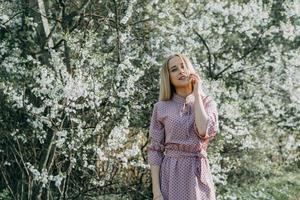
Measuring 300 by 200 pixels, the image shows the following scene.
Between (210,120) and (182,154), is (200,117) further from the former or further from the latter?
(182,154)

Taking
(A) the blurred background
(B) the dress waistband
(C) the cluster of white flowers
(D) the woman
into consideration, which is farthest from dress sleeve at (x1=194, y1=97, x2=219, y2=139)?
(C) the cluster of white flowers

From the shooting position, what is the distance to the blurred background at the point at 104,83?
581 cm

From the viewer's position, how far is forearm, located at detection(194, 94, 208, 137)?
341 centimetres

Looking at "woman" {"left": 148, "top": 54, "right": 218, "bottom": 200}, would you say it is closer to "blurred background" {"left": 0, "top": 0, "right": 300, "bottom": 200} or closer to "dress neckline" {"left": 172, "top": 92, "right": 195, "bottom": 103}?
"dress neckline" {"left": 172, "top": 92, "right": 195, "bottom": 103}

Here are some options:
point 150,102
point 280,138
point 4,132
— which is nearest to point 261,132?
point 280,138

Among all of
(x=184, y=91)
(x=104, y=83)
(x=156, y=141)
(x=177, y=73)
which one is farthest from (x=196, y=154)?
(x=104, y=83)

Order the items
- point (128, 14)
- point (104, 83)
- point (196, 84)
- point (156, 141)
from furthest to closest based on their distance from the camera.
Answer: point (128, 14) < point (104, 83) < point (156, 141) < point (196, 84)

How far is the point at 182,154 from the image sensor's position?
3.58 meters

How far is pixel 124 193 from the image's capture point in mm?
6625

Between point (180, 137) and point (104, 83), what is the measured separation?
8.48 feet

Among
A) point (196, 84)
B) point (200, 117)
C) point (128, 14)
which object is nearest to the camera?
point (200, 117)

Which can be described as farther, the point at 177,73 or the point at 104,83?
the point at 104,83

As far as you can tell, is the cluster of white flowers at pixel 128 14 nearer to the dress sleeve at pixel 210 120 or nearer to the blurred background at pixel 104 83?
the blurred background at pixel 104 83

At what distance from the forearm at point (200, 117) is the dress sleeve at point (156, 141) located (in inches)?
11.6
